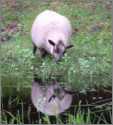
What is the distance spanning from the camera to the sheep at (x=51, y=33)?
418 cm

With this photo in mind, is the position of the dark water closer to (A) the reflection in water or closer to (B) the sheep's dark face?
(A) the reflection in water

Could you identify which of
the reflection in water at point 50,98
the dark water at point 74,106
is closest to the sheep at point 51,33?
the reflection in water at point 50,98

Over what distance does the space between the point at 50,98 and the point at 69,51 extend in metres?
1.23

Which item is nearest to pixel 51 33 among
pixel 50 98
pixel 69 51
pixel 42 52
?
pixel 42 52

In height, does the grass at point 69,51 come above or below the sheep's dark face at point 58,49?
above

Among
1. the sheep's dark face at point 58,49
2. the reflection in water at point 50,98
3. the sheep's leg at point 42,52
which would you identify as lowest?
the sheep's leg at point 42,52

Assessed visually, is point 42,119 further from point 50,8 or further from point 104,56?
point 50,8

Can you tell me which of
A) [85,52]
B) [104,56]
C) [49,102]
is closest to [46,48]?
[85,52]

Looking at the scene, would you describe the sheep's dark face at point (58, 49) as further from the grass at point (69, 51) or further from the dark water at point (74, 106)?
the dark water at point (74, 106)

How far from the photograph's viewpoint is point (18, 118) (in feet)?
8.18

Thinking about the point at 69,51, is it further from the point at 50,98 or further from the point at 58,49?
the point at 50,98

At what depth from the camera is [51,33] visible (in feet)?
14.2

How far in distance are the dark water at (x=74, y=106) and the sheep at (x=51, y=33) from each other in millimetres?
1133

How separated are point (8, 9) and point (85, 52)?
24.9 inches
